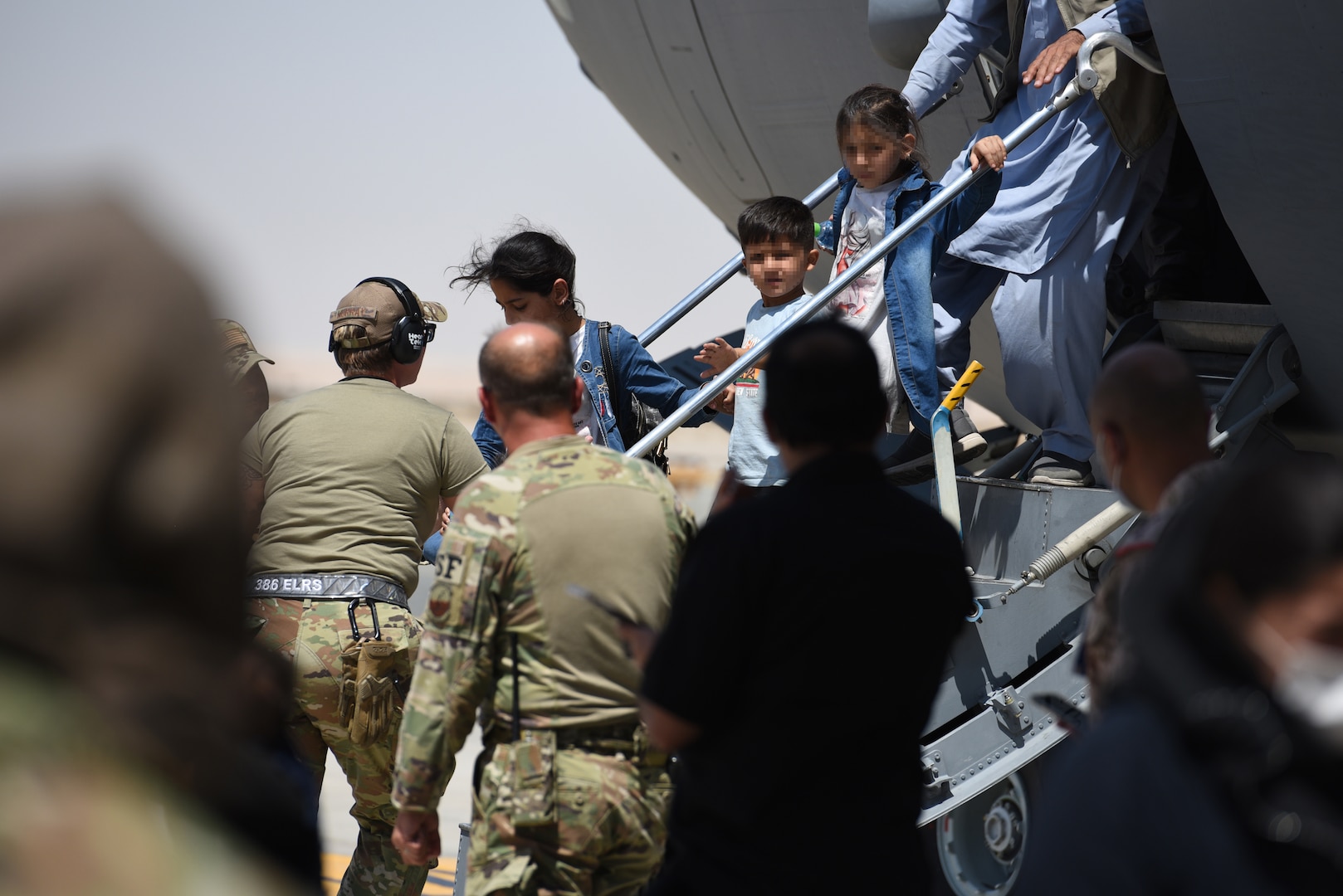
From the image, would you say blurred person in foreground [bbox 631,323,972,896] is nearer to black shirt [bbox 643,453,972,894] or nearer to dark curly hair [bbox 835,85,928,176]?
black shirt [bbox 643,453,972,894]

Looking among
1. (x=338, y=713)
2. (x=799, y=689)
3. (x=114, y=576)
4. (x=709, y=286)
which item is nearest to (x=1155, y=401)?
(x=799, y=689)

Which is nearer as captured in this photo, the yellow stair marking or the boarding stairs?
the boarding stairs

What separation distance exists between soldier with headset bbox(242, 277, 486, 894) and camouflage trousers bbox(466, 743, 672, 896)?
104cm

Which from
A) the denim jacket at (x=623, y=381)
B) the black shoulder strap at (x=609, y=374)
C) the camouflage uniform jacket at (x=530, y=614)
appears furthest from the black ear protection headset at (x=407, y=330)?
the camouflage uniform jacket at (x=530, y=614)

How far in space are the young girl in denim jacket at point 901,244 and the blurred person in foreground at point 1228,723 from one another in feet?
9.44

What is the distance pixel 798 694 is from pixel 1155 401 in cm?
85

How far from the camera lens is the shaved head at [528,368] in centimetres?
279

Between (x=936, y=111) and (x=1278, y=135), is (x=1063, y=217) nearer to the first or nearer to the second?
(x=1278, y=135)

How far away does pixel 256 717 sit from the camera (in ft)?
3.08

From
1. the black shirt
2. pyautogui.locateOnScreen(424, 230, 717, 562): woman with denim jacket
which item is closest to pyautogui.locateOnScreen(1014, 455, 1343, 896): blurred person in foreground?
the black shirt

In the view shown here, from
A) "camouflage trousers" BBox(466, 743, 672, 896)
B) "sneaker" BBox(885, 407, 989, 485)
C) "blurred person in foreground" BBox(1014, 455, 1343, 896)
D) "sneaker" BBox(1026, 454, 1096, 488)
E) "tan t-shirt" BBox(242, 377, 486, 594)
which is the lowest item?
"blurred person in foreground" BBox(1014, 455, 1343, 896)

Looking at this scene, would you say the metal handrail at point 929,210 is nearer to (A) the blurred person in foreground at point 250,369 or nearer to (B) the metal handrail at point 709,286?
(B) the metal handrail at point 709,286

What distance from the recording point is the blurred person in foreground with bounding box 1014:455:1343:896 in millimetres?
1239

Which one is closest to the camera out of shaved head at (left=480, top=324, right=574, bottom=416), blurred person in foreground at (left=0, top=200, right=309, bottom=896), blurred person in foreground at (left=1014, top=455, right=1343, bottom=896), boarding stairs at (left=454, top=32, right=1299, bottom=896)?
blurred person in foreground at (left=0, top=200, right=309, bottom=896)
